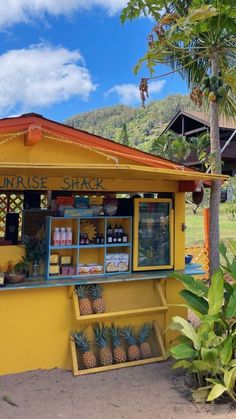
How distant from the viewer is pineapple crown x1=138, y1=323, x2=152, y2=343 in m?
4.80

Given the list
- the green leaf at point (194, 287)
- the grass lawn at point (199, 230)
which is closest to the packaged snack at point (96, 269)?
the green leaf at point (194, 287)

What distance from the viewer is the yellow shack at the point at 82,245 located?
431cm

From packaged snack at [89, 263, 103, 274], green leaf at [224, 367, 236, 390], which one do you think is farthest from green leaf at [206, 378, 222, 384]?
packaged snack at [89, 263, 103, 274]

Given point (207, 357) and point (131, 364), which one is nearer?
point (207, 357)

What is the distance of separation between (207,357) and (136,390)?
918mm

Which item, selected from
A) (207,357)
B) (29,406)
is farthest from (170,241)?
(29,406)

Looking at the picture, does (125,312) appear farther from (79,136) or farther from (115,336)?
(79,136)

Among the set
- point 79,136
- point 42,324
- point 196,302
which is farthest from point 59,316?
point 79,136

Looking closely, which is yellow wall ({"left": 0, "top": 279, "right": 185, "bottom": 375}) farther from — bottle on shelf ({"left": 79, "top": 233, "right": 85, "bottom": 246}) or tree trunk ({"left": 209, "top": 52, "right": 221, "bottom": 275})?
tree trunk ({"left": 209, "top": 52, "right": 221, "bottom": 275})

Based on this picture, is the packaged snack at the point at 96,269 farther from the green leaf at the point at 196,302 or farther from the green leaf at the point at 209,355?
the green leaf at the point at 209,355

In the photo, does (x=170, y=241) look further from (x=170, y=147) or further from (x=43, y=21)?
(x=43, y=21)

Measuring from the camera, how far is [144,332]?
480cm

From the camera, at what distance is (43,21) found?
1773 cm

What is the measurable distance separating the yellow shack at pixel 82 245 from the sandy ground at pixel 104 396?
201 millimetres
